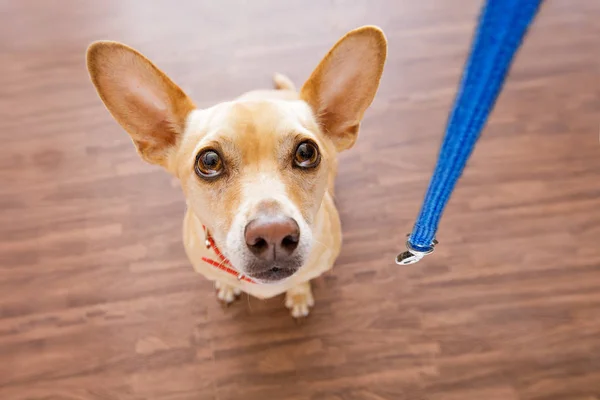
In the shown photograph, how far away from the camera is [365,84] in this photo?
154 centimetres

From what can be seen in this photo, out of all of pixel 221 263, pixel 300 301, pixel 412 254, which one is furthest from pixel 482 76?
pixel 300 301

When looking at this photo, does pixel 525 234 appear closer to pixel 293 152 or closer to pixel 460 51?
pixel 460 51

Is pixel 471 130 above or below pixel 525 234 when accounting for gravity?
above

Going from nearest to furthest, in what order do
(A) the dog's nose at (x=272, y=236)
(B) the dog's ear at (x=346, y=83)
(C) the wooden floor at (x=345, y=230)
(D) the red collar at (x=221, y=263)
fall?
1. (A) the dog's nose at (x=272, y=236)
2. (B) the dog's ear at (x=346, y=83)
3. (D) the red collar at (x=221, y=263)
4. (C) the wooden floor at (x=345, y=230)

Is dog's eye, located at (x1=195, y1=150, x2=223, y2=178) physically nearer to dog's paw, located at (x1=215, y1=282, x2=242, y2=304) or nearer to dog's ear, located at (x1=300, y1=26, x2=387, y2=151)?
dog's ear, located at (x1=300, y1=26, x2=387, y2=151)

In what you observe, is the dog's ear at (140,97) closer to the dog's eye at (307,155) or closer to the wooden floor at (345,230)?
the dog's eye at (307,155)


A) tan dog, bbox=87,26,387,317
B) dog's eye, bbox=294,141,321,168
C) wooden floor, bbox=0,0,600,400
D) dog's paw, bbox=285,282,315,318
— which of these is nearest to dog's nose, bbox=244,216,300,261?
tan dog, bbox=87,26,387,317

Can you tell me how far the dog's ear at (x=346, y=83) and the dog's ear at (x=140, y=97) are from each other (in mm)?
460

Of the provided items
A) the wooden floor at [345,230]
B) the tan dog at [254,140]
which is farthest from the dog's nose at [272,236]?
the wooden floor at [345,230]

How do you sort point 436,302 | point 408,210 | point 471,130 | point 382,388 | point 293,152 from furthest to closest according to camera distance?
point 408,210
point 436,302
point 382,388
point 293,152
point 471,130

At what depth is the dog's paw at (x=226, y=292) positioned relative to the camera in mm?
2365

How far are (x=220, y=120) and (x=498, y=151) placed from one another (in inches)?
73.2

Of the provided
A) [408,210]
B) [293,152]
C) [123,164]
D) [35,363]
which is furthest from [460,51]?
[35,363]

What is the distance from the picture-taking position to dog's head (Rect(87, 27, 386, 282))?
1.39 metres
